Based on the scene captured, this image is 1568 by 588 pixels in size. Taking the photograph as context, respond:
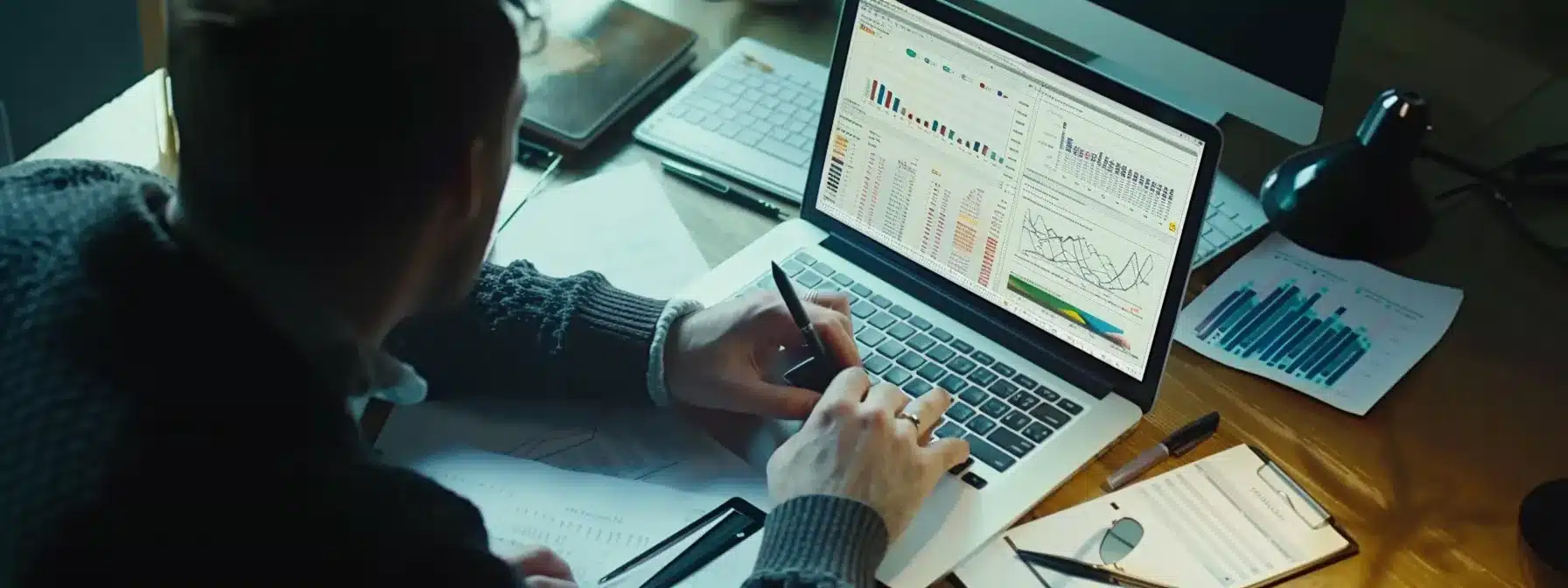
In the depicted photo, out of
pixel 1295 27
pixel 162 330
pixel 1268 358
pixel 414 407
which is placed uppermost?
pixel 1295 27

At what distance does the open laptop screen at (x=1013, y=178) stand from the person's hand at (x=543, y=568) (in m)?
0.39

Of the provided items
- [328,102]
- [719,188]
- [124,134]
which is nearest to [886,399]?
[719,188]

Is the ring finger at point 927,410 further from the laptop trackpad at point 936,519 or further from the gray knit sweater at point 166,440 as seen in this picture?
the gray knit sweater at point 166,440

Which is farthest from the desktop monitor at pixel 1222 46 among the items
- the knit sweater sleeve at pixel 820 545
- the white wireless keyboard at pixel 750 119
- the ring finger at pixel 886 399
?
the knit sweater sleeve at pixel 820 545

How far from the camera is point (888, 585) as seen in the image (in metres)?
0.90

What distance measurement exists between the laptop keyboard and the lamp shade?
0.24 meters

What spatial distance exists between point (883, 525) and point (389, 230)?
38cm

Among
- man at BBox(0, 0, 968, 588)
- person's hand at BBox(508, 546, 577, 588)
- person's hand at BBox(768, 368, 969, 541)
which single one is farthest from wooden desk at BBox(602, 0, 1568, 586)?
man at BBox(0, 0, 968, 588)

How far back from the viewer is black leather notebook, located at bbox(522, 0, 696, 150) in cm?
129

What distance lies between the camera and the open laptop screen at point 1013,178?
958 mm

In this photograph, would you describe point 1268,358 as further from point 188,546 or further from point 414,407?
point 188,546

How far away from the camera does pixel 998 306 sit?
106 cm

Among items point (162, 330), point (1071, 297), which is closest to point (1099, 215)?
point (1071, 297)

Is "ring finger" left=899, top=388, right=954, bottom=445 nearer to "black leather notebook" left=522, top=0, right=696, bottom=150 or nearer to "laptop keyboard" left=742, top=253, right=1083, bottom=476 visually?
"laptop keyboard" left=742, top=253, right=1083, bottom=476
